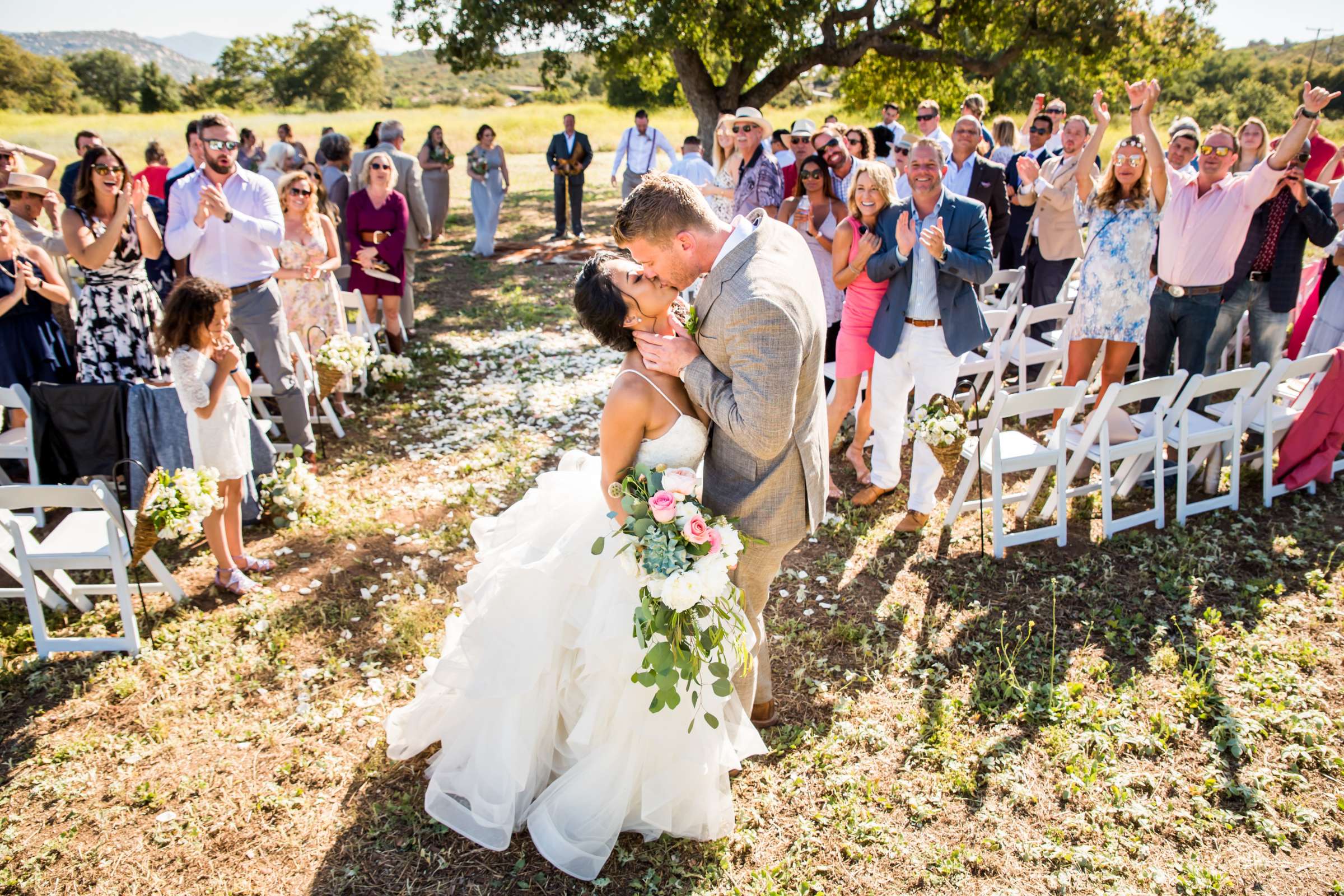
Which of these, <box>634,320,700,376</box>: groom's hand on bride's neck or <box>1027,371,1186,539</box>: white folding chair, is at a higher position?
<box>634,320,700,376</box>: groom's hand on bride's neck

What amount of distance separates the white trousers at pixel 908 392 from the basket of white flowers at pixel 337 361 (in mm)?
4105

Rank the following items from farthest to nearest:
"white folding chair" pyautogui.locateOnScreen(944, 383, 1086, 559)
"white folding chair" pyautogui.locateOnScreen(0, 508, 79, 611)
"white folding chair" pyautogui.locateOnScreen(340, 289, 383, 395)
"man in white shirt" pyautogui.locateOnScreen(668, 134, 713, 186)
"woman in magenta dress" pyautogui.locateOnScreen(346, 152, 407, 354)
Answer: "man in white shirt" pyautogui.locateOnScreen(668, 134, 713, 186) < "woman in magenta dress" pyautogui.locateOnScreen(346, 152, 407, 354) < "white folding chair" pyautogui.locateOnScreen(340, 289, 383, 395) < "white folding chair" pyautogui.locateOnScreen(944, 383, 1086, 559) < "white folding chair" pyautogui.locateOnScreen(0, 508, 79, 611)

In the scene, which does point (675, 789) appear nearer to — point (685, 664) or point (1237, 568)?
point (685, 664)

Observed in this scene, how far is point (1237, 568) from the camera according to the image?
5.02 meters

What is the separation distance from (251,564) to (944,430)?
171 inches

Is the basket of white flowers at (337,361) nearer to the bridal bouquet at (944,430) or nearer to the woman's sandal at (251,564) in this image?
the woman's sandal at (251,564)

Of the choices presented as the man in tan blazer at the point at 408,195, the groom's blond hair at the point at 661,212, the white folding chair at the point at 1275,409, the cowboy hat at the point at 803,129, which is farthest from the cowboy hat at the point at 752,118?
the groom's blond hair at the point at 661,212

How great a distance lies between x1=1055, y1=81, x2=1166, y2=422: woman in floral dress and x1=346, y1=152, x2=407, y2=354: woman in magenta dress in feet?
20.5

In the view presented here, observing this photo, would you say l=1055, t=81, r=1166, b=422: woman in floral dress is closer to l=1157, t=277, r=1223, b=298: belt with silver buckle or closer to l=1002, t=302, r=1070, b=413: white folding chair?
l=1157, t=277, r=1223, b=298: belt with silver buckle

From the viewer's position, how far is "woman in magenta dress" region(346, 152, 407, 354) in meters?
7.81

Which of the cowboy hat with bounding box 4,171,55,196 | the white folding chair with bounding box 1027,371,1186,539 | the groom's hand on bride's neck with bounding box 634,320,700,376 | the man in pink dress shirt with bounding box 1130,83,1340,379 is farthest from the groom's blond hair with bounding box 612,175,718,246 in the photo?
the cowboy hat with bounding box 4,171,55,196

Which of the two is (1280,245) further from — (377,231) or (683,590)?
(377,231)

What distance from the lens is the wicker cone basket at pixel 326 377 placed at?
6270 mm

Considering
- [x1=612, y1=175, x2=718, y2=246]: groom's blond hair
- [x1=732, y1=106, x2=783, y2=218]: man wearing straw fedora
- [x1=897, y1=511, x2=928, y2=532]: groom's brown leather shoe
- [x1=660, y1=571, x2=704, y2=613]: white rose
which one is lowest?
[x1=897, y1=511, x2=928, y2=532]: groom's brown leather shoe
